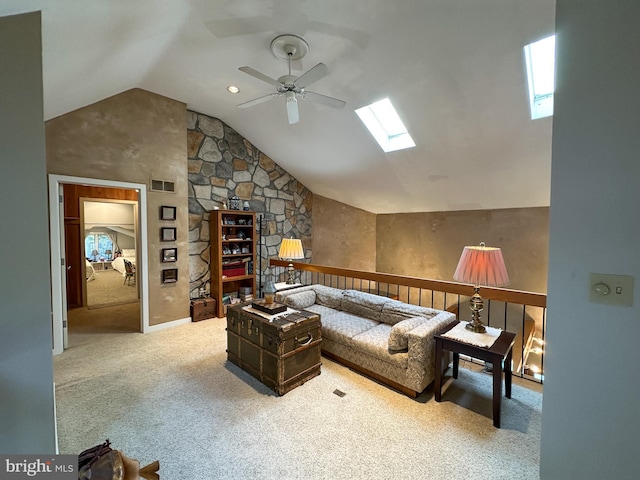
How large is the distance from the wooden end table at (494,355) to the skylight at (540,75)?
89.3 inches

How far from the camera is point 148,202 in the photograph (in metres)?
3.83

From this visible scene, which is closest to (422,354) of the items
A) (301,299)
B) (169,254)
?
(301,299)

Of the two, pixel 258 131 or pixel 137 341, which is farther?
pixel 258 131

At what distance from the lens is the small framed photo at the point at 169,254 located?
399 centimetres

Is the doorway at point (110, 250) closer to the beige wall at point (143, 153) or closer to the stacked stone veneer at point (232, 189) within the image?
the beige wall at point (143, 153)

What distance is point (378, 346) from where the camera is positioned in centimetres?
253

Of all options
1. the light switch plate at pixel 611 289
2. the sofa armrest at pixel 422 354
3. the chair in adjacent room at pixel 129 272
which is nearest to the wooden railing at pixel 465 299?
the sofa armrest at pixel 422 354

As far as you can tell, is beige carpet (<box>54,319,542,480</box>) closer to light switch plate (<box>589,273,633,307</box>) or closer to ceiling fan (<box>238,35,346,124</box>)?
light switch plate (<box>589,273,633,307</box>)

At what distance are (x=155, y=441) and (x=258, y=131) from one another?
14.3 ft

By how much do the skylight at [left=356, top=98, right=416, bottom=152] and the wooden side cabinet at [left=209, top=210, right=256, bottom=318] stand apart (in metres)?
2.50

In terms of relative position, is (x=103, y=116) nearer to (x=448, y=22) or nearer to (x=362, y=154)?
(x=362, y=154)

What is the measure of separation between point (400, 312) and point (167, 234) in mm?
3443

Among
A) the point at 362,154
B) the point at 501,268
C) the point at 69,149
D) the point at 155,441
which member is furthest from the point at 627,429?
the point at 69,149

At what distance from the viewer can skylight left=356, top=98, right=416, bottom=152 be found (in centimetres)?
369
